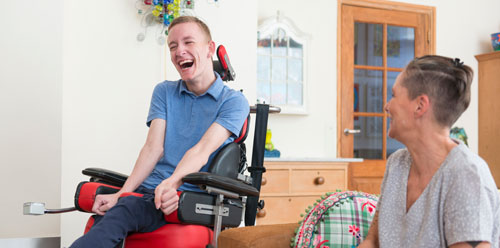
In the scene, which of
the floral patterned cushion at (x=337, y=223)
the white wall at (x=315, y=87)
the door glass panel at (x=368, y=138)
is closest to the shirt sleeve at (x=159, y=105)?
the floral patterned cushion at (x=337, y=223)

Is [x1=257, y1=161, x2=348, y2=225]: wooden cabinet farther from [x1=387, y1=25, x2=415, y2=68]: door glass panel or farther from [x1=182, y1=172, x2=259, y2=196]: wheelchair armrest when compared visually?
[x1=182, y1=172, x2=259, y2=196]: wheelchair armrest

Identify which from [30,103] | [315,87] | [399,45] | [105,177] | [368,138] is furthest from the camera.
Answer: [399,45]

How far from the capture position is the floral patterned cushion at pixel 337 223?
150cm

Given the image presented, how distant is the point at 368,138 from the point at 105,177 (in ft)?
10.2

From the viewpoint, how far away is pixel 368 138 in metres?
4.70

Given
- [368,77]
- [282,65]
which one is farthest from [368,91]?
[282,65]

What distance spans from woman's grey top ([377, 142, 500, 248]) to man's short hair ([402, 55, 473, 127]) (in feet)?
0.26

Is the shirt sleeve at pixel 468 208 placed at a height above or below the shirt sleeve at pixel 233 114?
below

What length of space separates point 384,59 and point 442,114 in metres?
3.68

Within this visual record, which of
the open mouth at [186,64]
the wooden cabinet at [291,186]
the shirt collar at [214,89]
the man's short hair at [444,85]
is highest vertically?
the open mouth at [186,64]

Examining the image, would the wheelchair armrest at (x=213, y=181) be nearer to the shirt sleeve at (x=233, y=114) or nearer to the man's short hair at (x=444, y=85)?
the shirt sleeve at (x=233, y=114)

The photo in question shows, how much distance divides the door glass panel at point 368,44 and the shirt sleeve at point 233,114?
2915 millimetres

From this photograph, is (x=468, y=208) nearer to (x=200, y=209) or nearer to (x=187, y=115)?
(x=200, y=209)

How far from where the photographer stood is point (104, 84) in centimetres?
296
